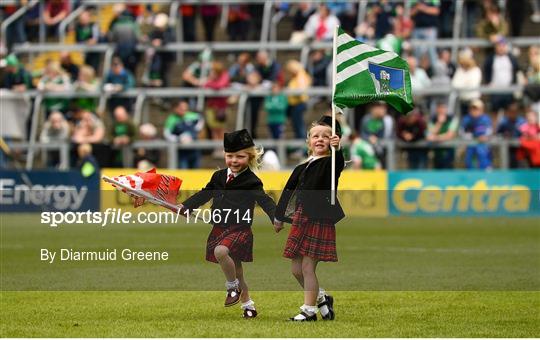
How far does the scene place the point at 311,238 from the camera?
11.8m

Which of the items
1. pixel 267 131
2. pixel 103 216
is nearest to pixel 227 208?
pixel 103 216

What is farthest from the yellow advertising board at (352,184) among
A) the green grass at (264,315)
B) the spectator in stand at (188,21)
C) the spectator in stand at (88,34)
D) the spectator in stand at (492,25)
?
the green grass at (264,315)

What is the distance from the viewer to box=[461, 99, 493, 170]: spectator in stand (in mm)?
28203

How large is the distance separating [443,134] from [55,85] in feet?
27.7

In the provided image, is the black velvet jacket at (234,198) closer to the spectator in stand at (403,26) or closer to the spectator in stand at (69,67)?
the spectator in stand at (403,26)

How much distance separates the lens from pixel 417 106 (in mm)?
29375

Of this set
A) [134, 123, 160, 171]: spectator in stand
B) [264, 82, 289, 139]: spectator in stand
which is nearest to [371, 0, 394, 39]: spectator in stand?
[264, 82, 289, 139]: spectator in stand

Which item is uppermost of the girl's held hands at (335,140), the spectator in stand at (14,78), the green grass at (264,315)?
the spectator in stand at (14,78)

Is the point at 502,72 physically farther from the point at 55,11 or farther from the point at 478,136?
the point at 55,11

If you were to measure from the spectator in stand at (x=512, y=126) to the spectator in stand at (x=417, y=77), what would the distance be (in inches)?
69.0

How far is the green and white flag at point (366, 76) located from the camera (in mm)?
12078

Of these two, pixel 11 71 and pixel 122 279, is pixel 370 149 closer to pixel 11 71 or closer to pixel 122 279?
pixel 11 71

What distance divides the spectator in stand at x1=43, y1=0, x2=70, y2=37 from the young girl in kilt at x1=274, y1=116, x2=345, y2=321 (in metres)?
22.4

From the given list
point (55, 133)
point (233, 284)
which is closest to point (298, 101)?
point (55, 133)
